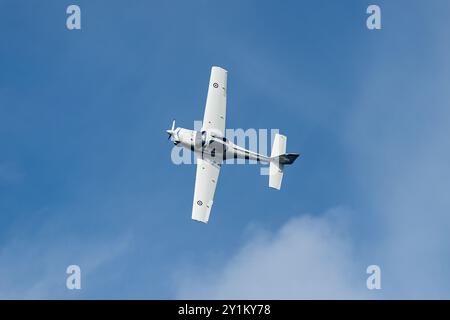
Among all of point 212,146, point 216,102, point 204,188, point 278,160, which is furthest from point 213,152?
point 278,160

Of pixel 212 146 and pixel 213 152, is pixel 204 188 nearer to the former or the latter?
pixel 213 152

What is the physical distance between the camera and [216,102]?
68250mm

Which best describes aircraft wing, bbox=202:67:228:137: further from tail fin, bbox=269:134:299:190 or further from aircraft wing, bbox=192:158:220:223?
tail fin, bbox=269:134:299:190

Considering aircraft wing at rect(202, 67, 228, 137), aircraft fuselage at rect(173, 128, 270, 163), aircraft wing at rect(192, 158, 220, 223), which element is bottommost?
aircraft wing at rect(192, 158, 220, 223)

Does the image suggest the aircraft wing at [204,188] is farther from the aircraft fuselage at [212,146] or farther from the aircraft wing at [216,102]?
the aircraft wing at [216,102]

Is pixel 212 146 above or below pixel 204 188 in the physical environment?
above

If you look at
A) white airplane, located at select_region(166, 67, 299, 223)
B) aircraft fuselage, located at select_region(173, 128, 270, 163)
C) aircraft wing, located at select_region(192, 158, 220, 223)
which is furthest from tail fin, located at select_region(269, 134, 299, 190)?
aircraft wing, located at select_region(192, 158, 220, 223)

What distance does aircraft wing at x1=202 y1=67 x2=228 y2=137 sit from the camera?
67500mm

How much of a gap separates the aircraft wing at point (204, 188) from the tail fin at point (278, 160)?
536 centimetres

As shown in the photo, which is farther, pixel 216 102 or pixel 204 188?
pixel 216 102

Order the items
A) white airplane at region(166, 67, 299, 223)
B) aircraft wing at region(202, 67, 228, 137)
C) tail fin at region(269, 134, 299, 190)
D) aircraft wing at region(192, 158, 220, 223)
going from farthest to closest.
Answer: aircraft wing at region(202, 67, 228, 137)
tail fin at region(269, 134, 299, 190)
white airplane at region(166, 67, 299, 223)
aircraft wing at region(192, 158, 220, 223)

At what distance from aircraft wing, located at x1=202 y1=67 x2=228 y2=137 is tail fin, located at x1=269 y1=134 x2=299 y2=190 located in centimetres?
545

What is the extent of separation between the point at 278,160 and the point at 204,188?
7.87 m
